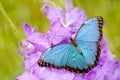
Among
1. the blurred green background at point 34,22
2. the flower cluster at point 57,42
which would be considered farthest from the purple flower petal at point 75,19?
the blurred green background at point 34,22

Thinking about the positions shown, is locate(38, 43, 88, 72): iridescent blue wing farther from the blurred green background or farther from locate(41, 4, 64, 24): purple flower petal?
the blurred green background

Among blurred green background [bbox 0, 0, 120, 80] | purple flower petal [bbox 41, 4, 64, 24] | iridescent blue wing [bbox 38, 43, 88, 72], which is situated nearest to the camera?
iridescent blue wing [bbox 38, 43, 88, 72]

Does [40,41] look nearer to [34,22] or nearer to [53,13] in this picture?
[53,13]

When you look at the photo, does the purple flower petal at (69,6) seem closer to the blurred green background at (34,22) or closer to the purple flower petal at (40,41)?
the purple flower petal at (40,41)

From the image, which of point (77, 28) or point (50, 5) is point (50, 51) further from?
point (50, 5)

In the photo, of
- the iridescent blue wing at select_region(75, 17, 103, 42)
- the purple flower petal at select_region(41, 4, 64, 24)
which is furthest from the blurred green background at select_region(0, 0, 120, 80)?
the iridescent blue wing at select_region(75, 17, 103, 42)

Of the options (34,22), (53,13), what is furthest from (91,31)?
(34,22)
